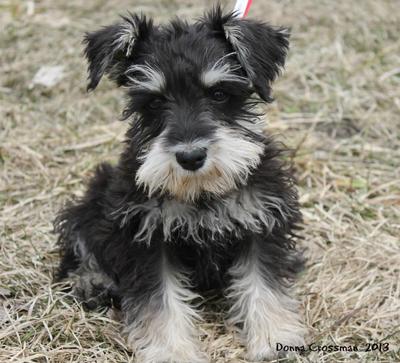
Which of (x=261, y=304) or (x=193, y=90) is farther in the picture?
(x=261, y=304)

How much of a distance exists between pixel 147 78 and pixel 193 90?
27 cm

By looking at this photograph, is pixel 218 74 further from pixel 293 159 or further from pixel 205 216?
pixel 293 159

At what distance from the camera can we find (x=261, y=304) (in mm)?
4457

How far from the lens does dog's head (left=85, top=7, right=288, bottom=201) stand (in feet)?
13.1

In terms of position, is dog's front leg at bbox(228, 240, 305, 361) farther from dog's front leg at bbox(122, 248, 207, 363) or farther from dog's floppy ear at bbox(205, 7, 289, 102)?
dog's floppy ear at bbox(205, 7, 289, 102)

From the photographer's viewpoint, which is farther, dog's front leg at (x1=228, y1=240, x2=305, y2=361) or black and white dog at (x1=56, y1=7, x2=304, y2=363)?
dog's front leg at (x1=228, y1=240, x2=305, y2=361)

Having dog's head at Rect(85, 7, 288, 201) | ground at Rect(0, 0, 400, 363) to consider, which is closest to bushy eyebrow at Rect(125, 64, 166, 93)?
dog's head at Rect(85, 7, 288, 201)

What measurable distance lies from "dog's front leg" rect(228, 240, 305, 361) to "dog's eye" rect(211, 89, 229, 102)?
879 mm

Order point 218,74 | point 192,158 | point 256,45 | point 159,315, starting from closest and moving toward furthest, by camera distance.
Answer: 1. point 192,158
2. point 218,74
3. point 256,45
4. point 159,315

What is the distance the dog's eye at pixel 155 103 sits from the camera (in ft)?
13.9

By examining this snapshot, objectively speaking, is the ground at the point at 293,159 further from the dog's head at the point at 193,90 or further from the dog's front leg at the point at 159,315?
the dog's head at the point at 193,90

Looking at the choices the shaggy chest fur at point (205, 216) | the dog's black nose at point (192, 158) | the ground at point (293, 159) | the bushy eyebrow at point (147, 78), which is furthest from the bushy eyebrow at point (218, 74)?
the ground at point (293, 159)

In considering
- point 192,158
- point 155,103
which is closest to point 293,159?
point 155,103

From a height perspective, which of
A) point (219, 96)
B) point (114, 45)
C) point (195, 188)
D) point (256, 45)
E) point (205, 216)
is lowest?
point (205, 216)
